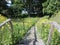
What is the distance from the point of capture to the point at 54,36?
7523 mm

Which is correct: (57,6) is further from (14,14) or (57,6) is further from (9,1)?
(9,1)

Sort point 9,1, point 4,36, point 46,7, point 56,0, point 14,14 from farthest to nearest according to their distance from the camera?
point 9,1 → point 14,14 → point 46,7 → point 56,0 → point 4,36

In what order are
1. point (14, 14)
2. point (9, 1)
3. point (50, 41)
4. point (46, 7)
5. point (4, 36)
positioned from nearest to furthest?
point (50, 41) → point (4, 36) → point (46, 7) → point (14, 14) → point (9, 1)

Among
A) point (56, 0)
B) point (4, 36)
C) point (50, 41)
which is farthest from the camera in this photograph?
point (56, 0)

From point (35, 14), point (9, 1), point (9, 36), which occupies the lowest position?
point (35, 14)

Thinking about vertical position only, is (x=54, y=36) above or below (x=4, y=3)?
above

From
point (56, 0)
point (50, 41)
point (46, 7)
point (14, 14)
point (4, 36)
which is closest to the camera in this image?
point (50, 41)

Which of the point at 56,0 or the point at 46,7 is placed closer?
the point at 56,0

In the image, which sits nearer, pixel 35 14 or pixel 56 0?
pixel 56 0

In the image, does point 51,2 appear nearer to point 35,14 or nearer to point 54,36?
point 35,14

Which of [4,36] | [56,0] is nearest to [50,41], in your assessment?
[4,36]

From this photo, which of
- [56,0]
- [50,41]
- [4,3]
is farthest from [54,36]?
[4,3]

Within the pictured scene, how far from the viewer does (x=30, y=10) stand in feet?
146

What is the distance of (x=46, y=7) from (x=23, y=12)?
7.74m
